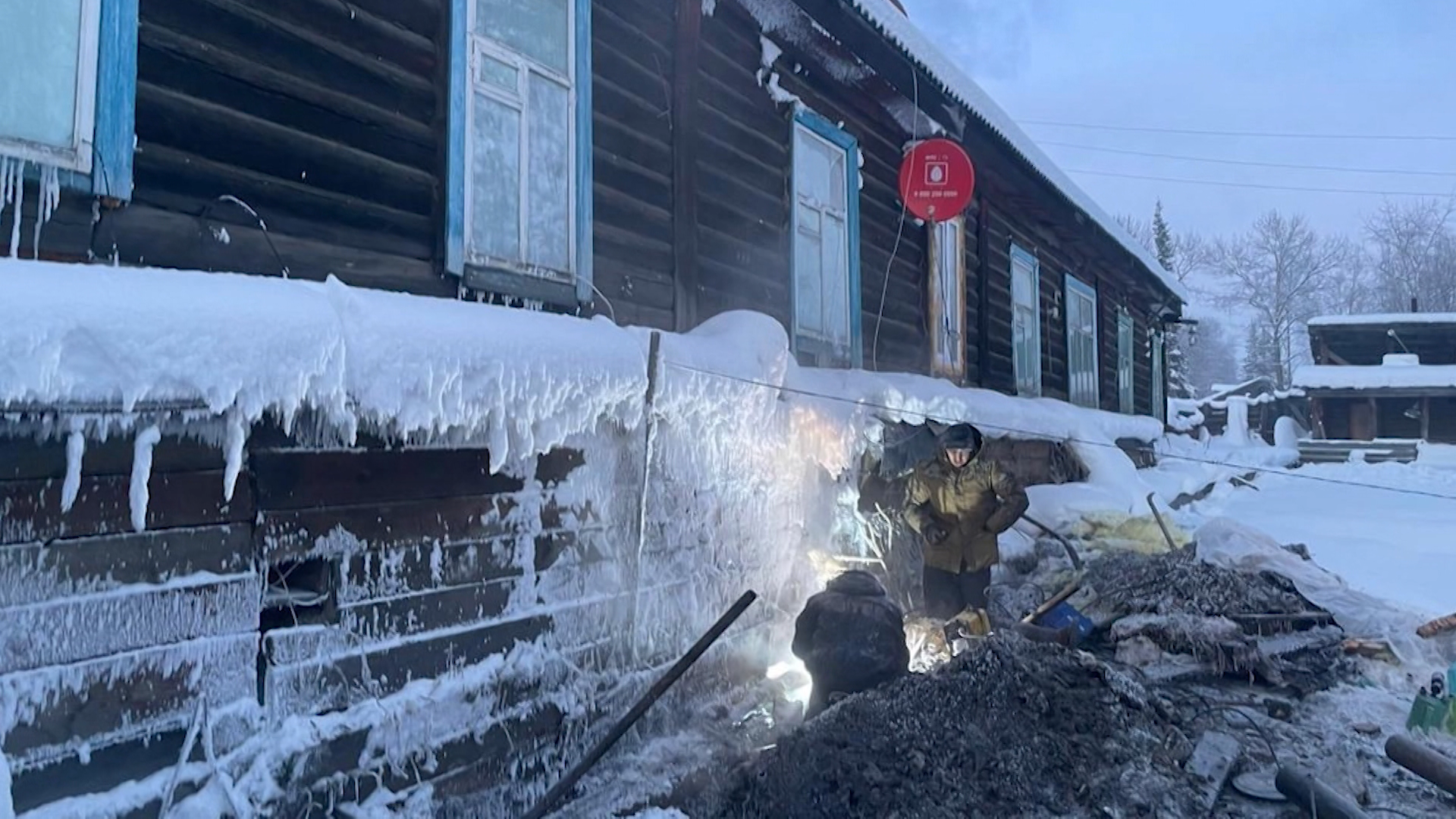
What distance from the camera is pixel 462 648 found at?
3.33 metres

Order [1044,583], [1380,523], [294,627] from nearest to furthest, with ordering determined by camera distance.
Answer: [294,627] < [1044,583] < [1380,523]

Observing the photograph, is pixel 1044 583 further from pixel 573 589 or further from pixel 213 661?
pixel 213 661

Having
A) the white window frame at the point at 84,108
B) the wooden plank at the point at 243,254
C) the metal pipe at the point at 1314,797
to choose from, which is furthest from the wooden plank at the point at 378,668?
the metal pipe at the point at 1314,797

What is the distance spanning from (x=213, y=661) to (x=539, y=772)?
148cm

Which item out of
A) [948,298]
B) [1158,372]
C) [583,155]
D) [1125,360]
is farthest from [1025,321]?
[1158,372]

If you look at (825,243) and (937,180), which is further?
(937,180)

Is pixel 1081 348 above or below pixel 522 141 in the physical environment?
above

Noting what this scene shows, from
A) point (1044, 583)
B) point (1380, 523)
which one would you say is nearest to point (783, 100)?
point (1044, 583)

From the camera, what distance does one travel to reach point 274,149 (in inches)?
121

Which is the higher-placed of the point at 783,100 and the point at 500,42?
the point at 783,100

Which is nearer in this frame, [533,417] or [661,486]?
[533,417]

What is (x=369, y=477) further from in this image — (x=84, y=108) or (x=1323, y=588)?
(x=1323, y=588)

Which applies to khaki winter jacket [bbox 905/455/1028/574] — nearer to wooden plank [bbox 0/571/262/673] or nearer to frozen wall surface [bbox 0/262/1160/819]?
frozen wall surface [bbox 0/262/1160/819]

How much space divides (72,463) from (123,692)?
0.64 metres
